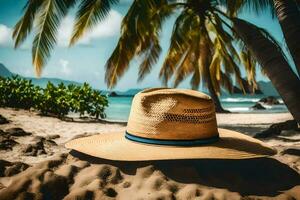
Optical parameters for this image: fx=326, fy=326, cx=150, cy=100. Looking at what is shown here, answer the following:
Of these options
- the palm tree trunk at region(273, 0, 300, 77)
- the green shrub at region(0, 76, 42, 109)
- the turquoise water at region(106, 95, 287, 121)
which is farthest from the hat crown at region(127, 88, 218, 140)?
the turquoise water at region(106, 95, 287, 121)

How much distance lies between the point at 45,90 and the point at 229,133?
311 inches

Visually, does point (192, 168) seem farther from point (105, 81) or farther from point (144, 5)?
point (105, 81)

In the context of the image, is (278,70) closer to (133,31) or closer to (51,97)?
(133,31)

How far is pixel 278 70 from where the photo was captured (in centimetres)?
311

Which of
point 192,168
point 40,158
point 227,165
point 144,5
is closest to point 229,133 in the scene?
point 227,165

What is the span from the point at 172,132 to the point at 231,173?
0.47 m

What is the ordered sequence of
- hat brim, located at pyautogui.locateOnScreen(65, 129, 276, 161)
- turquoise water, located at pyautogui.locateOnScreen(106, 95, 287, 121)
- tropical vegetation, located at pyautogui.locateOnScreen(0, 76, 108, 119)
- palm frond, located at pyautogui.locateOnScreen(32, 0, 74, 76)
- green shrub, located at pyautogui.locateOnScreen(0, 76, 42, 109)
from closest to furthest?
hat brim, located at pyautogui.locateOnScreen(65, 129, 276, 161)
palm frond, located at pyautogui.locateOnScreen(32, 0, 74, 76)
tropical vegetation, located at pyautogui.locateOnScreen(0, 76, 108, 119)
green shrub, located at pyautogui.locateOnScreen(0, 76, 42, 109)
turquoise water, located at pyautogui.locateOnScreen(106, 95, 287, 121)

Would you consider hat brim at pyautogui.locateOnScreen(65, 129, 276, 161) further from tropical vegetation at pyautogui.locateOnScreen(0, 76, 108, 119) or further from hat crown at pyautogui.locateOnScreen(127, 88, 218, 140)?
tropical vegetation at pyautogui.locateOnScreen(0, 76, 108, 119)

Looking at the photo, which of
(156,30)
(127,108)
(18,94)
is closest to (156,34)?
(156,30)

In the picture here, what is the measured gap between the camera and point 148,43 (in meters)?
9.52

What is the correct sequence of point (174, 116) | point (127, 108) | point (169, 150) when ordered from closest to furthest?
point (169, 150)
point (174, 116)
point (127, 108)

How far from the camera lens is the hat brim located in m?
1.79

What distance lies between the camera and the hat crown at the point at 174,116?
77.0 inches

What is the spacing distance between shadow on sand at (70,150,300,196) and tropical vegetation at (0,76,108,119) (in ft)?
24.7
